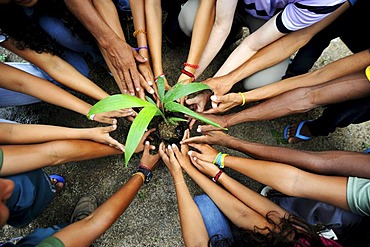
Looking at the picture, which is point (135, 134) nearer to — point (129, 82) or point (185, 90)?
point (185, 90)

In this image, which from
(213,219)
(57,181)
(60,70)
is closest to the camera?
(213,219)

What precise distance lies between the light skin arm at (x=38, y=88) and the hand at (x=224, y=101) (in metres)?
0.32

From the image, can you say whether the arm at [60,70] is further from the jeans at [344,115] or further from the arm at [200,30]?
the jeans at [344,115]

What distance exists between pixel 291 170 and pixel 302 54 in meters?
0.57

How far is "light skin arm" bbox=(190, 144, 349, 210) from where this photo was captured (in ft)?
2.88

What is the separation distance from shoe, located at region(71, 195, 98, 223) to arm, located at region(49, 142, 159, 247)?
0.21 metres

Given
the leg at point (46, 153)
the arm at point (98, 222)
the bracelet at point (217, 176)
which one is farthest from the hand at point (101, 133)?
the bracelet at point (217, 176)

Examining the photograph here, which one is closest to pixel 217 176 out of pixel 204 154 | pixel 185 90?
pixel 204 154

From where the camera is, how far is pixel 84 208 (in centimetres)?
126

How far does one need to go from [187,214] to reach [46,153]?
0.54 metres

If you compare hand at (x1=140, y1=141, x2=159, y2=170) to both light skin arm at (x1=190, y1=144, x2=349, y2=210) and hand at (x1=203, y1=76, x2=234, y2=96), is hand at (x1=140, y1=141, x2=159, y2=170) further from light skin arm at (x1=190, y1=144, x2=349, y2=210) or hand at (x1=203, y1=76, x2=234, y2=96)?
hand at (x1=203, y1=76, x2=234, y2=96)

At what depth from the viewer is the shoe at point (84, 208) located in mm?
1239

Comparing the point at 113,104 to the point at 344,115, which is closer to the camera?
the point at 113,104

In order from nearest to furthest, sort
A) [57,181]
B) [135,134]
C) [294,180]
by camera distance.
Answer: [135,134], [294,180], [57,181]
